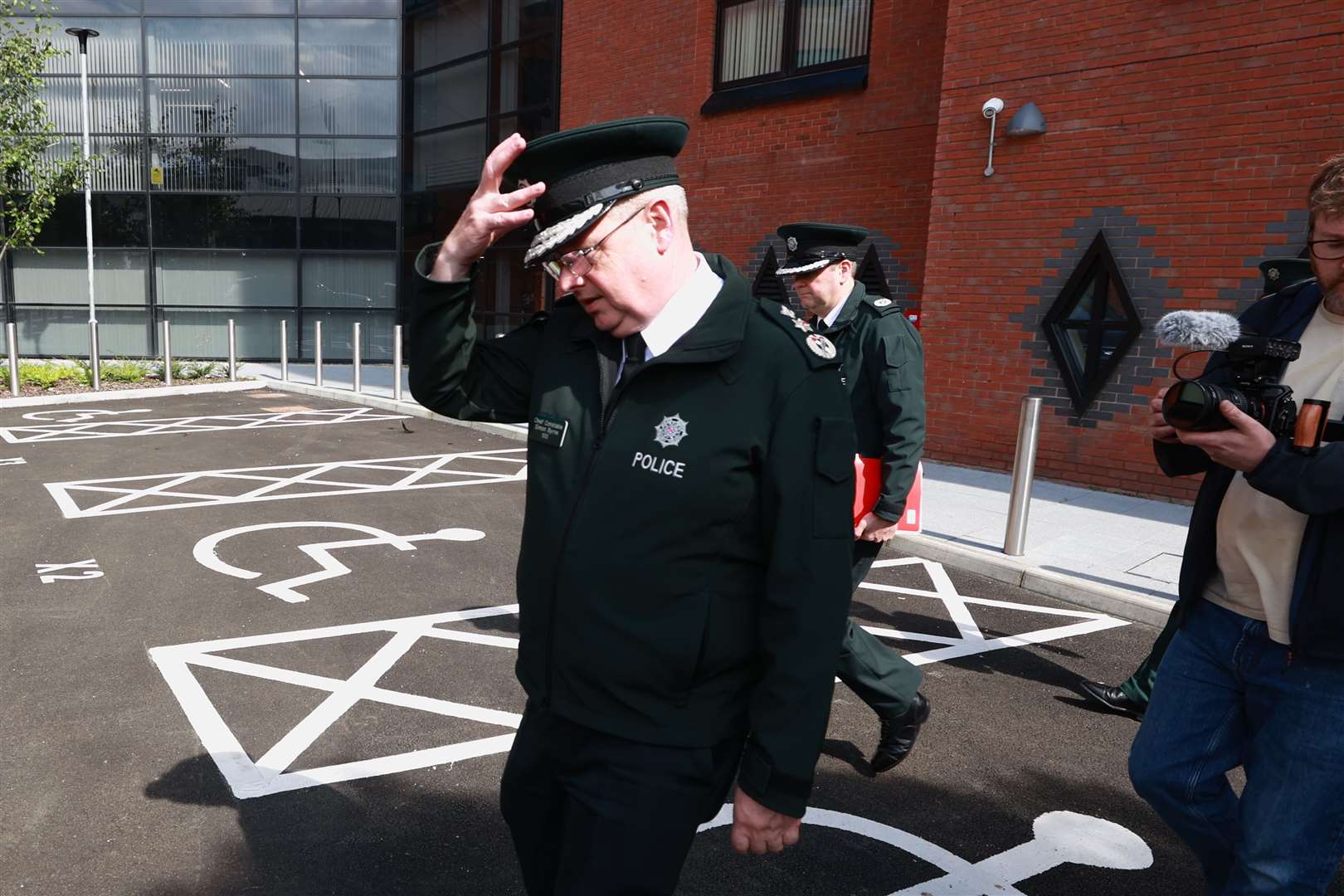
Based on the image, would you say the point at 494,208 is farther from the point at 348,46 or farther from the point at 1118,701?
the point at 348,46

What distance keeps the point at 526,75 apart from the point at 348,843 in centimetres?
1619

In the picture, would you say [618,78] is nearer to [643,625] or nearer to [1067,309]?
[1067,309]

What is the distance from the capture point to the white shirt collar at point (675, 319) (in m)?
1.81

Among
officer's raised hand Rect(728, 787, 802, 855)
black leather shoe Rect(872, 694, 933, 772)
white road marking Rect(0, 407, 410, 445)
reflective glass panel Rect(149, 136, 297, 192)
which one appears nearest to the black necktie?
officer's raised hand Rect(728, 787, 802, 855)

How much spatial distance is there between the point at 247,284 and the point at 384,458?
13.2 metres

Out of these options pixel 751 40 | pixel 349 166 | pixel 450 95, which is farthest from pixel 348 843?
pixel 349 166

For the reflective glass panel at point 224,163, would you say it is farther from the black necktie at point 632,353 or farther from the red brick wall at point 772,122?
the black necktie at point 632,353

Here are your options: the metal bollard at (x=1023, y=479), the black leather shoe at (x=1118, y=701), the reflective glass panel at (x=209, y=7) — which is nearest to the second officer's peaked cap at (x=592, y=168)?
the black leather shoe at (x=1118, y=701)

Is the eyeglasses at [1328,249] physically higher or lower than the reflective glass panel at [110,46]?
lower

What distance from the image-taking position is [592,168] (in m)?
1.78

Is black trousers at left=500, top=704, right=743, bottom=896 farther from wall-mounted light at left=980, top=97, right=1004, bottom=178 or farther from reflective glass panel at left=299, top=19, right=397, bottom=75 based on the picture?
reflective glass panel at left=299, top=19, right=397, bottom=75

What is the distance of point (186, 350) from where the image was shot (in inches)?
840

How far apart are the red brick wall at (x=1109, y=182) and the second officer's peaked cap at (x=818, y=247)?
5.75 metres

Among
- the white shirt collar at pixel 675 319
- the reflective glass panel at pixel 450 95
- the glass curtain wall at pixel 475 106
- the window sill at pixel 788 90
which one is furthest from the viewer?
the reflective glass panel at pixel 450 95
